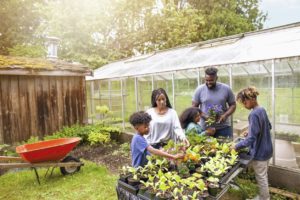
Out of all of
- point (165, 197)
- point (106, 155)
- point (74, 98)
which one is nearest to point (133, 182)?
point (165, 197)

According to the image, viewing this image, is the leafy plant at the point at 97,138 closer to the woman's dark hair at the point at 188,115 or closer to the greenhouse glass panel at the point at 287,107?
the woman's dark hair at the point at 188,115

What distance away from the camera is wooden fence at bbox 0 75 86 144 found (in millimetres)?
6262

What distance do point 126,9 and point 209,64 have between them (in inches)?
426

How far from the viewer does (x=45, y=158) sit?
13.9 ft

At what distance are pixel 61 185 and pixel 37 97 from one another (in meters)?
3.35

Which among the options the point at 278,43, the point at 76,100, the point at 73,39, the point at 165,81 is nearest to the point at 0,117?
the point at 76,100

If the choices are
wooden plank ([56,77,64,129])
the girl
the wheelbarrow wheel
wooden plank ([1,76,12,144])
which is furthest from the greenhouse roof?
wooden plank ([1,76,12,144])

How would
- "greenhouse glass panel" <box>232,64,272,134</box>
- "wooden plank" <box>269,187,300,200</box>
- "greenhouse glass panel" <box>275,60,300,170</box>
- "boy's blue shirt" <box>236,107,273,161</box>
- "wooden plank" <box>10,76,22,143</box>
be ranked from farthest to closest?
"wooden plank" <box>10,76,22,143</box>, "greenhouse glass panel" <box>232,64,272,134</box>, "greenhouse glass panel" <box>275,60,300,170</box>, "wooden plank" <box>269,187,300,200</box>, "boy's blue shirt" <box>236,107,273,161</box>

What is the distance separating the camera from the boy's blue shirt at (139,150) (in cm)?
250

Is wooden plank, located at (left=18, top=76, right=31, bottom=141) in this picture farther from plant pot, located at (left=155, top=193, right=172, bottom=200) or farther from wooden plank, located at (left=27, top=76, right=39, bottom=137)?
plant pot, located at (left=155, top=193, right=172, bottom=200)

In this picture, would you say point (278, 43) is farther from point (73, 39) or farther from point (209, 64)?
point (73, 39)

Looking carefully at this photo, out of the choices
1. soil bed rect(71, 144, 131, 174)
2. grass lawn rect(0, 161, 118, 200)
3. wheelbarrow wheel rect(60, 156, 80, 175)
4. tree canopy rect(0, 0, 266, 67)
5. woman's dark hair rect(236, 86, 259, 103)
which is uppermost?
tree canopy rect(0, 0, 266, 67)

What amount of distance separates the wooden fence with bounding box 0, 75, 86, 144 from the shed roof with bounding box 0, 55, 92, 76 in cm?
22

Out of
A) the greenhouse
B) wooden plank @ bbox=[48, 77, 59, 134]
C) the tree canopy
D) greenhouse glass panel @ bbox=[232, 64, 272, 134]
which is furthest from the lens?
the tree canopy
